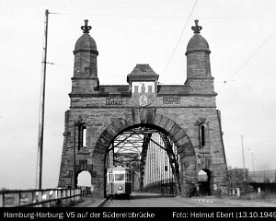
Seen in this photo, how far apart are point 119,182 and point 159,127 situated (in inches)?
245

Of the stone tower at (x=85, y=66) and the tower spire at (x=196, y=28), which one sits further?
the tower spire at (x=196, y=28)

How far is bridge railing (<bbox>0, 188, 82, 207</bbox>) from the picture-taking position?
11873 mm

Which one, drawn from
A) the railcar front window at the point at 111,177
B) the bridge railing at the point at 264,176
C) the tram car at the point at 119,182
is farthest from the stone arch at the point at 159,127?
the bridge railing at the point at 264,176

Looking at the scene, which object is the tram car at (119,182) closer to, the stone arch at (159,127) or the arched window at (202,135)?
the stone arch at (159,127)

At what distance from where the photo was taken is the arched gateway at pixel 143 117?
31.2m

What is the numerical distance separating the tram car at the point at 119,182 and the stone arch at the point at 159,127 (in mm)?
3642

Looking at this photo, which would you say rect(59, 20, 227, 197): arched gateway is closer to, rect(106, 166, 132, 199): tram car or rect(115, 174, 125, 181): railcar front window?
rect(106, 166, 132, 199): tram car

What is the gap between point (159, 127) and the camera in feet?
105

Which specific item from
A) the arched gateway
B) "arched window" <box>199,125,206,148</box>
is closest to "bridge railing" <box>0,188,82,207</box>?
the arched gateway

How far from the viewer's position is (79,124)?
104ft

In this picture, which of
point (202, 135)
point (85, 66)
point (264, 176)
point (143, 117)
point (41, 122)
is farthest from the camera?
point (264, 176)

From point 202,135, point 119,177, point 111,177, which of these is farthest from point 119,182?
point 202,135

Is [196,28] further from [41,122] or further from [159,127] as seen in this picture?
[41,122]
